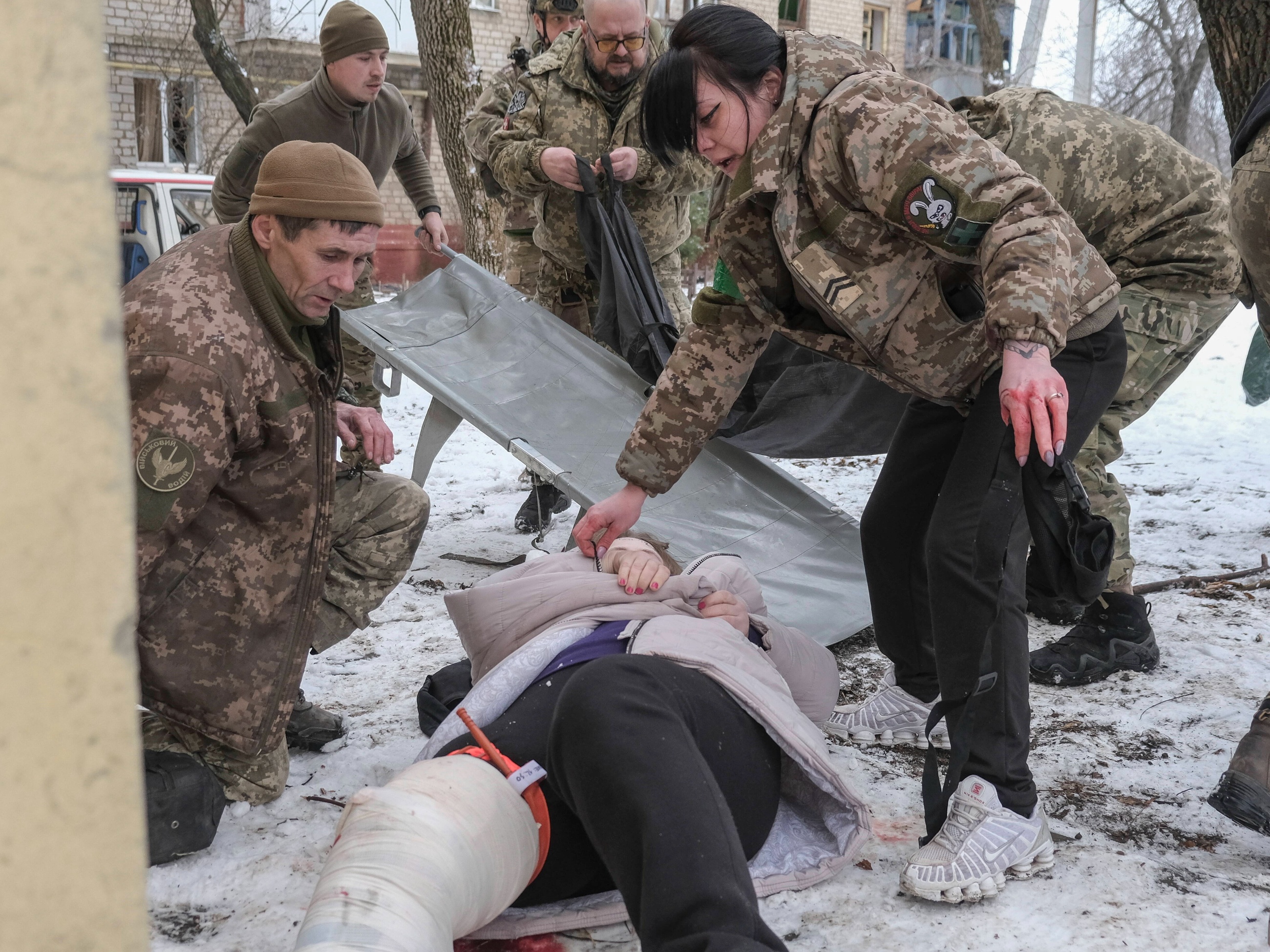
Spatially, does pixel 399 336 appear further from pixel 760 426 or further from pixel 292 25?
pixel 292 25

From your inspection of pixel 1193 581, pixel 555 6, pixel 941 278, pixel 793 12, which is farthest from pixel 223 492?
pixel 793 12

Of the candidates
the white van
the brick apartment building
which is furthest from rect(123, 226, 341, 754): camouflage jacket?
the brick apartment building

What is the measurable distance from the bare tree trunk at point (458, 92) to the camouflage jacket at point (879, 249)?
420 cm

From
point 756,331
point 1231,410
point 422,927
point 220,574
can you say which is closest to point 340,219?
point 220,574

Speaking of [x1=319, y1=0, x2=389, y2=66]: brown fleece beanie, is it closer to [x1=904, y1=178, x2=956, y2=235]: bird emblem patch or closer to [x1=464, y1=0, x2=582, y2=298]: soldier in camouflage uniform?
[x1=464, y1=0, x2=582, y2=298]: soldier in camouflage uniform

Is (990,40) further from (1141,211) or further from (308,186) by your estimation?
(308,186)

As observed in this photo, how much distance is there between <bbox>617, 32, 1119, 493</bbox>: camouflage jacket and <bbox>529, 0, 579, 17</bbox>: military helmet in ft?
8.61

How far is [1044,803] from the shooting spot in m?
2.28

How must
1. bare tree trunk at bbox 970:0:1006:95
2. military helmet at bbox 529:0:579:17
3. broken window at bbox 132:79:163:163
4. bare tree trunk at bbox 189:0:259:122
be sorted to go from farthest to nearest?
broken window at bbox 132:79:163:163, bare tree trunk at bbox 970:0:1006:95, bare tree trunk at bbox 189:0:259:122, military helmet at bbox 529:0:579:17

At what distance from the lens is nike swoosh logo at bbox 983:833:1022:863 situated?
6.31 ft

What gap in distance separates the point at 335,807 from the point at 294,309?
3.23ft

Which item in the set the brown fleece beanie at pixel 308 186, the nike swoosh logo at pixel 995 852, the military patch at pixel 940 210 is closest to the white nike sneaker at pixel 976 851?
the nike swoosh logo at pixel 995 852

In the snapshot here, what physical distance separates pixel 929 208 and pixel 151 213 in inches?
324

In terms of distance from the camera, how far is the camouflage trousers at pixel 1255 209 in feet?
7.48
